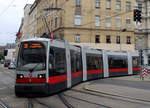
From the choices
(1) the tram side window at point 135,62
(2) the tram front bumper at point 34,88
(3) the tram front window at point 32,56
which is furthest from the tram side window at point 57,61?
(1) the tram side window at point 135,62

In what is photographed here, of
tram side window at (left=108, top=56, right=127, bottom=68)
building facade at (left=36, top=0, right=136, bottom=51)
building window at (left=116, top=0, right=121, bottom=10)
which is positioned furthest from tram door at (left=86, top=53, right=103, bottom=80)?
building window at (left=116, top=0, right=121, bottom=10)

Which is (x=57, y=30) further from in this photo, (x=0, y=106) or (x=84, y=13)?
(x=0, y=106)

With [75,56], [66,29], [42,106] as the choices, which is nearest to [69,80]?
[75,56]

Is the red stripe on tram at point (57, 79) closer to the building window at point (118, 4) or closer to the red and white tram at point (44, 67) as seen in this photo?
the red and white tram at point (44, 67)

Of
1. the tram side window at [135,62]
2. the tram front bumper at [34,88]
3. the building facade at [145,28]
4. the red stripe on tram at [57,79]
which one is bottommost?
the tram front bumper at [34,88]

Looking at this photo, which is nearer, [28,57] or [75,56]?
[28,57]

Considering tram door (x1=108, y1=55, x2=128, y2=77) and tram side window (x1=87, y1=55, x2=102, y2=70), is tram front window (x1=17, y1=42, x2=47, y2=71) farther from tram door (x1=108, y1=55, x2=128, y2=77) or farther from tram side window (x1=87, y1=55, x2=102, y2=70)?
tram door (x1=108, y1=55, x2=128, y2=77)

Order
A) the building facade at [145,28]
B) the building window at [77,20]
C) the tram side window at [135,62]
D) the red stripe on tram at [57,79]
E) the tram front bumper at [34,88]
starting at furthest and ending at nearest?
1. the building facade at [145,28]
2. the building window at [77,20]
3. the tram side window at [135,62]
4. the red stripe on tram at [57,79]
5. the tram front bumper at [34,88]

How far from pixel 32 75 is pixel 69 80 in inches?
148

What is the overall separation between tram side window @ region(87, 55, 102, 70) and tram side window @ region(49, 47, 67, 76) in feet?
26.3

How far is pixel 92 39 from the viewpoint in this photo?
48.5m

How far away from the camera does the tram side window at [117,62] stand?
90.9ft

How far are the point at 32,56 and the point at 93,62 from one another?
11.8 metres

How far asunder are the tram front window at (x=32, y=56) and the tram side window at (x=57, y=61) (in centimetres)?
43
